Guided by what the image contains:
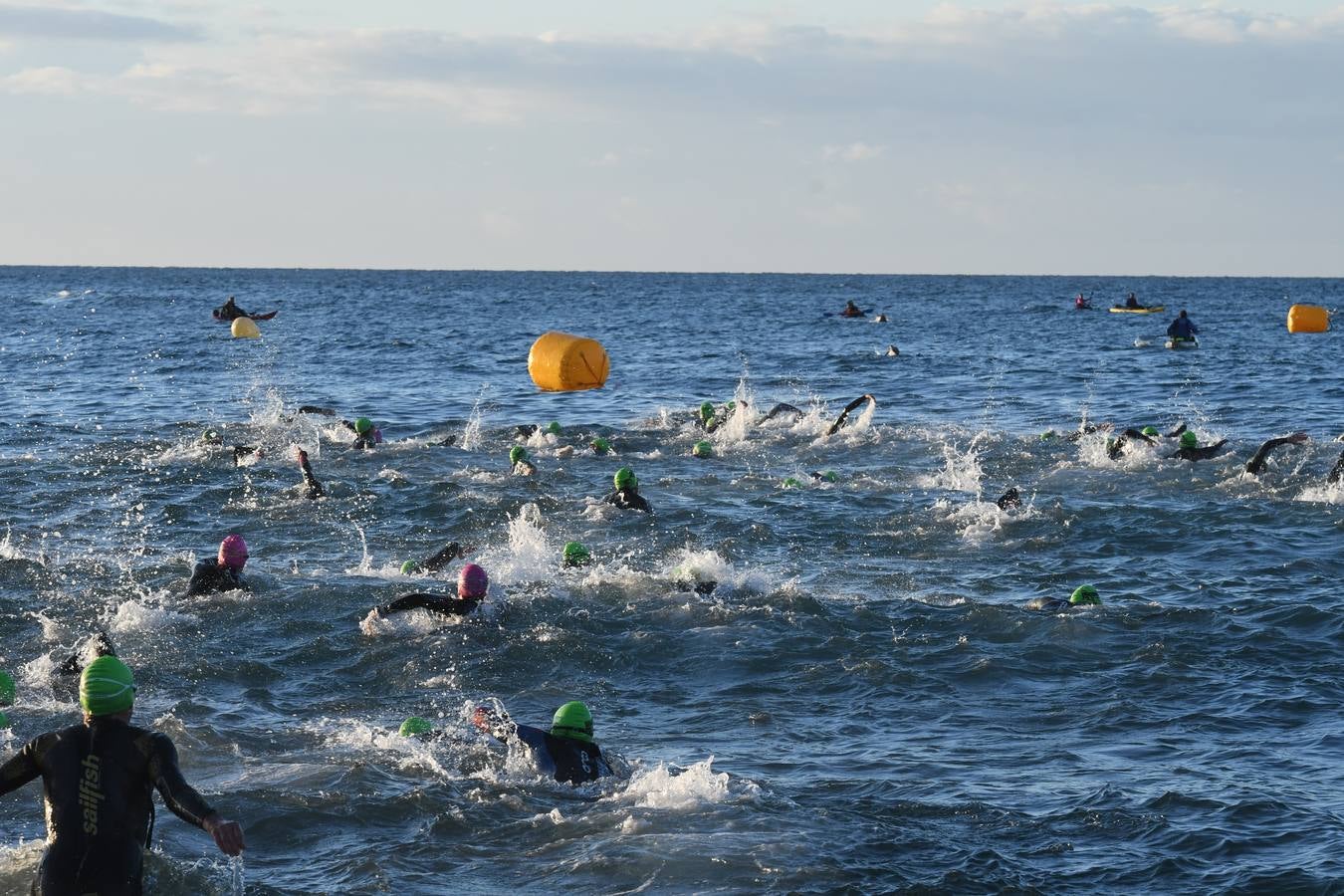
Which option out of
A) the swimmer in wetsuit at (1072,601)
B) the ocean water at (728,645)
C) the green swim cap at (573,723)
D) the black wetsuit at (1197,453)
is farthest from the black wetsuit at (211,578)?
the black wetsuit at (1197,453)

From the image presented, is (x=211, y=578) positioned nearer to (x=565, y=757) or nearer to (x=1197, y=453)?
(x=565, y=757)

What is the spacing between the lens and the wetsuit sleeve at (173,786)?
647 cm

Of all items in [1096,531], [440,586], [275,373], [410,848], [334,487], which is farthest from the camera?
[275,373]

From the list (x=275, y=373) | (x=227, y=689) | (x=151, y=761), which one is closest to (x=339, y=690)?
(x=227, y=689)

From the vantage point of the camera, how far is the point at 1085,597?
594 inches

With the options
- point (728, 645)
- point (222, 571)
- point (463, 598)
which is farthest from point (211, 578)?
point (728, 645)

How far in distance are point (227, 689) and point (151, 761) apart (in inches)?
244

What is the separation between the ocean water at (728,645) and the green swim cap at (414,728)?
0.68 feet

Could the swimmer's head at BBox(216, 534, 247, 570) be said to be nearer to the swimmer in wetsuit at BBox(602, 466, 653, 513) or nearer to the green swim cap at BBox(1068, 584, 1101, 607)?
the swimmer in wetsuit at BBox(602, 466, 653, 513)

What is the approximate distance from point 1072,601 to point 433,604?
6.52 metres

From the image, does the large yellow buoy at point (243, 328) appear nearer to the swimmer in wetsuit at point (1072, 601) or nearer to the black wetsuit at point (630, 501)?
the black wetsuit at point (630, 501)

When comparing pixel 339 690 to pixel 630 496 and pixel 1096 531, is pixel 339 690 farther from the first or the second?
pixel 1096 531

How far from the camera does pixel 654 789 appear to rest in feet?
32.8

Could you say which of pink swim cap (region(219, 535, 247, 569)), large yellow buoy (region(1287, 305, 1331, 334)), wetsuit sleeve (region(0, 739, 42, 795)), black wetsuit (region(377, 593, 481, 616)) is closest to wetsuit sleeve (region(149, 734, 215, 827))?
wetsuit sleeve (region(0, 739, 42, 795))
